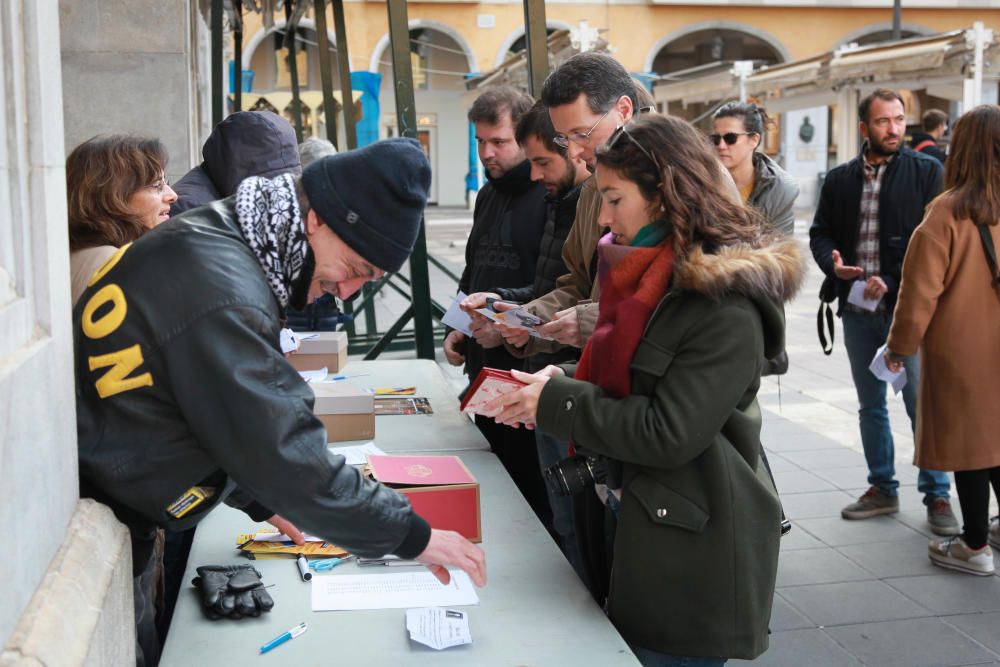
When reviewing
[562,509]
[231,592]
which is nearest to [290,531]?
[231,592]

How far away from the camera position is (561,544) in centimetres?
358

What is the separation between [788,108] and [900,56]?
4588 millimetres

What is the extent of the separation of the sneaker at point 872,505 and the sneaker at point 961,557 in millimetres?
523

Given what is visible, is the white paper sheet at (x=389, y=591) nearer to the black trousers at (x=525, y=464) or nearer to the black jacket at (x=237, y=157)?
the black trousers at (x=525, y=464)

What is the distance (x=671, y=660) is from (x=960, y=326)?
242 cm

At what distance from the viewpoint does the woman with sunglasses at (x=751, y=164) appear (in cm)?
449

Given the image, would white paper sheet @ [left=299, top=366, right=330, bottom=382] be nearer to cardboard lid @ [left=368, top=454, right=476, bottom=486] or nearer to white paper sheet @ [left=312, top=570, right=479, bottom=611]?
cardboard lid @ [left=368, top=454, right=476, bottom=486]

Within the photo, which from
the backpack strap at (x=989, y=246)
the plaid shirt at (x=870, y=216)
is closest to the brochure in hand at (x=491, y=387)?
the backpack strap at (x=989, y=246)

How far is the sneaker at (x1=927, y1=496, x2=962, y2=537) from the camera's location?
15.4 ft

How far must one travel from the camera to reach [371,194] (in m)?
1.77

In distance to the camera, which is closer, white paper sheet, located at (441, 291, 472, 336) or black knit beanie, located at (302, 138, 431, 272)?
black knit beanie, located at (302, 138, 431, 272)

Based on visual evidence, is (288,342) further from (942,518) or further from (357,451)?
(942,518)

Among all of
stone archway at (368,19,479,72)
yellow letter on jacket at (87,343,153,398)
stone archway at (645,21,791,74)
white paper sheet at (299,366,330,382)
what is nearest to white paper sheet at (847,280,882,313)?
white paper sheet at (299,366,330,382)

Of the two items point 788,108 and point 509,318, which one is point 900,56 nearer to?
point 788,108
